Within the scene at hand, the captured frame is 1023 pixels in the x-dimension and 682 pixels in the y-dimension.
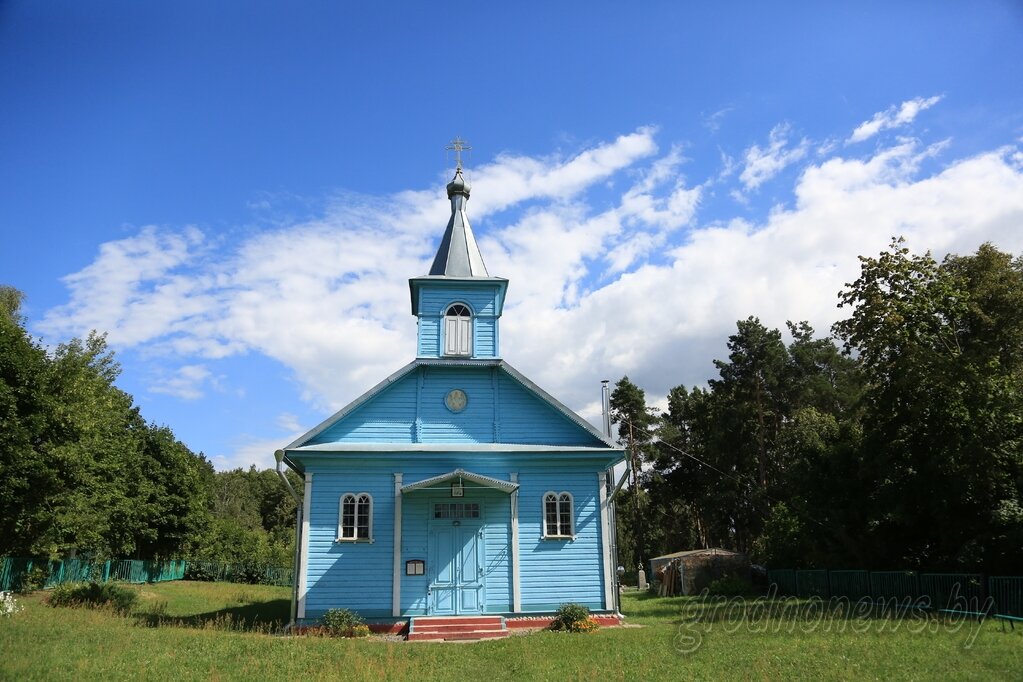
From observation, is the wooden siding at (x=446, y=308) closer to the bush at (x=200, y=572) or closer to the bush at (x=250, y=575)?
the bush at (x=250, y=575)

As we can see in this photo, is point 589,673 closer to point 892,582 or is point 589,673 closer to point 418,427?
point 418,427

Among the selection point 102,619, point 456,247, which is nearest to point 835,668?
point 456,247

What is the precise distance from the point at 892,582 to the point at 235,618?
60.4 feet

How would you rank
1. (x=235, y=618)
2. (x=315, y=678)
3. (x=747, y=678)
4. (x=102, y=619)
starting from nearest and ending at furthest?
(x=747, y=678), (x=315, y=678), (x=102, y=619), (x=235, y=618)

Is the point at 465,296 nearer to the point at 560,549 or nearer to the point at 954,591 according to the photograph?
the point at 560,549

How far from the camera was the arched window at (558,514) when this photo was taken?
59.8 feet

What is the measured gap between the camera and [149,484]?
3978 cm

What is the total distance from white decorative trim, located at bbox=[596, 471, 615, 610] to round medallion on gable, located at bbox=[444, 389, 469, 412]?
12.8ft

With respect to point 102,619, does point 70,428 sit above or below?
above

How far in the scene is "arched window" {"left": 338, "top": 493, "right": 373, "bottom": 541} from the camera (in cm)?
1769

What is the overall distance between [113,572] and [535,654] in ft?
103

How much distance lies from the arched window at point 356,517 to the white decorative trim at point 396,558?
616mm

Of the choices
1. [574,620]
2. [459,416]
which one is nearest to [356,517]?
[459,416]

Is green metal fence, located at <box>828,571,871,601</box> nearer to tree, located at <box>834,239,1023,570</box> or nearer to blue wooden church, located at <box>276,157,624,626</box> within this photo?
tree, located at <box>834,239,1023,570</box>
